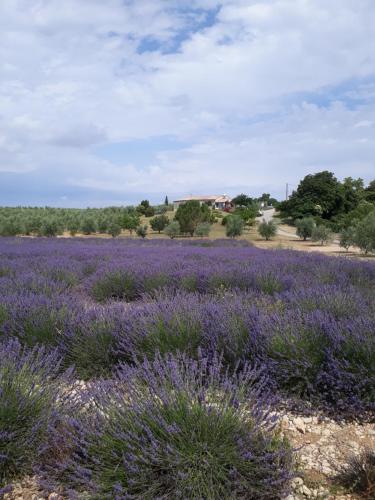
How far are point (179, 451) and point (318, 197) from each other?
174 feet

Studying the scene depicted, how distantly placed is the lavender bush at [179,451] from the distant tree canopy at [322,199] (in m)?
49.7

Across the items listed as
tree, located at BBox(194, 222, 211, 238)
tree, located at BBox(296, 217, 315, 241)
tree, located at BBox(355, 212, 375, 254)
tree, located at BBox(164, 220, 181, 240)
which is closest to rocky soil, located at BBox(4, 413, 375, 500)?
tree, located at BBox(355, 212, 375, 254)

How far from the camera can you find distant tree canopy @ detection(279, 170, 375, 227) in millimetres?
50844

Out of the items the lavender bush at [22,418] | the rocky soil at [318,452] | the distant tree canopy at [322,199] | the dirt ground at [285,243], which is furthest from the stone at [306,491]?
the distant tree canopy at [322,199]

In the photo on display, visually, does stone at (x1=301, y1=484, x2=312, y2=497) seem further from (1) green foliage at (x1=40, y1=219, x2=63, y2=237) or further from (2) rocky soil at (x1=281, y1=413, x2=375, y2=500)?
(1) green foliage at (x1=40, y1=219, x2=63, y2=237)

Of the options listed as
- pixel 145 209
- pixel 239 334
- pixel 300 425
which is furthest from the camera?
pixel 145 209

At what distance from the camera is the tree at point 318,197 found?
50906 mm

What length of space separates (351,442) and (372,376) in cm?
49

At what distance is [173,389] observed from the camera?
2240 millimetres

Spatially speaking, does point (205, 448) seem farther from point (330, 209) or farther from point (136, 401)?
point (330, 209)

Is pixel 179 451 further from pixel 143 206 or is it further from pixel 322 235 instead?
pixel 143 206

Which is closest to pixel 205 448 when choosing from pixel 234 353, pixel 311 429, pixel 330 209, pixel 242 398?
pixel 242 398

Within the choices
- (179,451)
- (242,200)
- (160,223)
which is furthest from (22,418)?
(242,200)

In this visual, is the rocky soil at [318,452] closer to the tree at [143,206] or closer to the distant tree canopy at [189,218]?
the distant tree canopy at [189,218]
